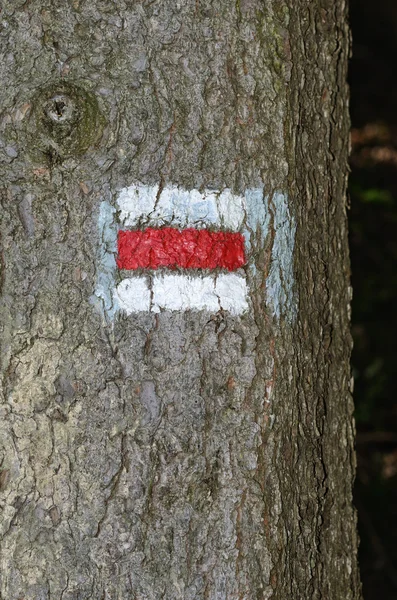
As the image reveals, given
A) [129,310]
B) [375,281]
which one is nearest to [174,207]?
[129,310]

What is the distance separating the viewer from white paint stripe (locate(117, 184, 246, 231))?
1.32m

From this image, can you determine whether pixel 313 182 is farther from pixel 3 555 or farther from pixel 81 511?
pixel 3 555

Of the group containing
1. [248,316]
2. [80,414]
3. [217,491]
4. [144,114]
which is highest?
[144,114]

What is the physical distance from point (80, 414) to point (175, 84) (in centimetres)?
60

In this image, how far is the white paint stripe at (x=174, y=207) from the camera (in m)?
1.32

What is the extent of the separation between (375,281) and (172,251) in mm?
3179

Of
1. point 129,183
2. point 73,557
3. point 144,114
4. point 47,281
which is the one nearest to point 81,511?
point 73,557

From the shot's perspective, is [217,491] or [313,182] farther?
[313,182]

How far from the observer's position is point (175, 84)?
52.4 inches

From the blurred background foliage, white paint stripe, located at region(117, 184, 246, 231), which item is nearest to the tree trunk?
white paint stripe, located at region(117, 184, 246, 231)

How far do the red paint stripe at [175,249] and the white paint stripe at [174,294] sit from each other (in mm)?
23

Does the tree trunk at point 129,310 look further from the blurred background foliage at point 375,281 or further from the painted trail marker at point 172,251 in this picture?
the blurred background foliage at point 375,281

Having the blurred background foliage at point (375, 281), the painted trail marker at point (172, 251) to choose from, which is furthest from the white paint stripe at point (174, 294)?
the blurred background foliage at point (375, 281)

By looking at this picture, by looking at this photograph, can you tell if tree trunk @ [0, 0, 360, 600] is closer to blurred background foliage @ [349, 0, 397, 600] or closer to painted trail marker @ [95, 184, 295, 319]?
painted trail marker @ [95, 184, 295, 319]
